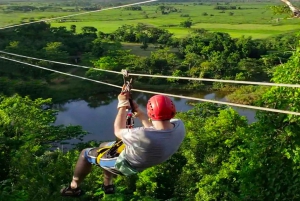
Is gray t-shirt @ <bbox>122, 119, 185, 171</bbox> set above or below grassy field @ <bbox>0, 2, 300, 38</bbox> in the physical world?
above

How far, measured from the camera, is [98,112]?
771 inches

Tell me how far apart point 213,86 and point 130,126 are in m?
20.7

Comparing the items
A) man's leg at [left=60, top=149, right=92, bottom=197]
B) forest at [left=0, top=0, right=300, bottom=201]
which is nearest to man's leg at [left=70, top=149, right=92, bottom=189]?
man's leg at [left=60, top=149, right=92, bottom=197]

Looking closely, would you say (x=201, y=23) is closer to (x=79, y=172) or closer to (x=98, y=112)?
(x=98, y=112)

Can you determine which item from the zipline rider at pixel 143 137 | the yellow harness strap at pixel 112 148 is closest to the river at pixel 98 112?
the yellow harness strap at pixel 112 148

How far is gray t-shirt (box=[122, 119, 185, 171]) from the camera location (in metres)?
2.04

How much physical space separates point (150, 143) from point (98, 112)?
1775 cm

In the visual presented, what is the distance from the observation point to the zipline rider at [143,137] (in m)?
2.04

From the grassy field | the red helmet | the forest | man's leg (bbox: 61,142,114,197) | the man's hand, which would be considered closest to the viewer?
the red helmet

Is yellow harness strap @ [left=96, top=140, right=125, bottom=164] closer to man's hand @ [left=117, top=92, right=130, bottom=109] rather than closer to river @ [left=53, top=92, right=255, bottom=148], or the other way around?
man's hand @ [left=117, top=92, right=130, bottom=109]

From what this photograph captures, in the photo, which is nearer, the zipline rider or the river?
the zipline rider

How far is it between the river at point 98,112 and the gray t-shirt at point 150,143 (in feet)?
44.3

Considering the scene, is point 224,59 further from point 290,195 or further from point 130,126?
point 130,126

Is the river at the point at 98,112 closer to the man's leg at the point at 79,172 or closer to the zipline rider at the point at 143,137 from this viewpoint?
the man's leg at the point at 79,172
